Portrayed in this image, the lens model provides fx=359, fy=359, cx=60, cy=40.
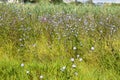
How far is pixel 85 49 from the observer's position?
6.02m

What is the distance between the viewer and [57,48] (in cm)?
615

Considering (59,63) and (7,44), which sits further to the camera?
(7,44)

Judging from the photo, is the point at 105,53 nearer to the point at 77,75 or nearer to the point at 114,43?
the point at 114,43

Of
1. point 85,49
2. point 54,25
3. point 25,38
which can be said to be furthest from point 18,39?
point 85,49

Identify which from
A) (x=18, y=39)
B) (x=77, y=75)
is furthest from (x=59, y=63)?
(x=18, y=39)

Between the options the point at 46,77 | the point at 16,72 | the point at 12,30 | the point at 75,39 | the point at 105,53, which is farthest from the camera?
the point at 12,30

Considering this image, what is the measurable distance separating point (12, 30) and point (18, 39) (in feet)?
1.16

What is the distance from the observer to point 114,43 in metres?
5.81

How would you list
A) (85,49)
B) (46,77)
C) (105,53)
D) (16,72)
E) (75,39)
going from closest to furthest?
(46,77)
(16,72)
(105,53)
(85,49)
(75,39)

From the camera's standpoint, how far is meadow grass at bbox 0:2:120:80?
4.81m

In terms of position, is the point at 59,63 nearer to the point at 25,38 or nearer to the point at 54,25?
the point at 25,38

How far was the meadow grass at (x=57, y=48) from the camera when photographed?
4.81 metres

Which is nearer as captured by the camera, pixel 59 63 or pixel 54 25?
pixel 59 63

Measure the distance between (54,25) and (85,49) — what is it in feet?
4.87
